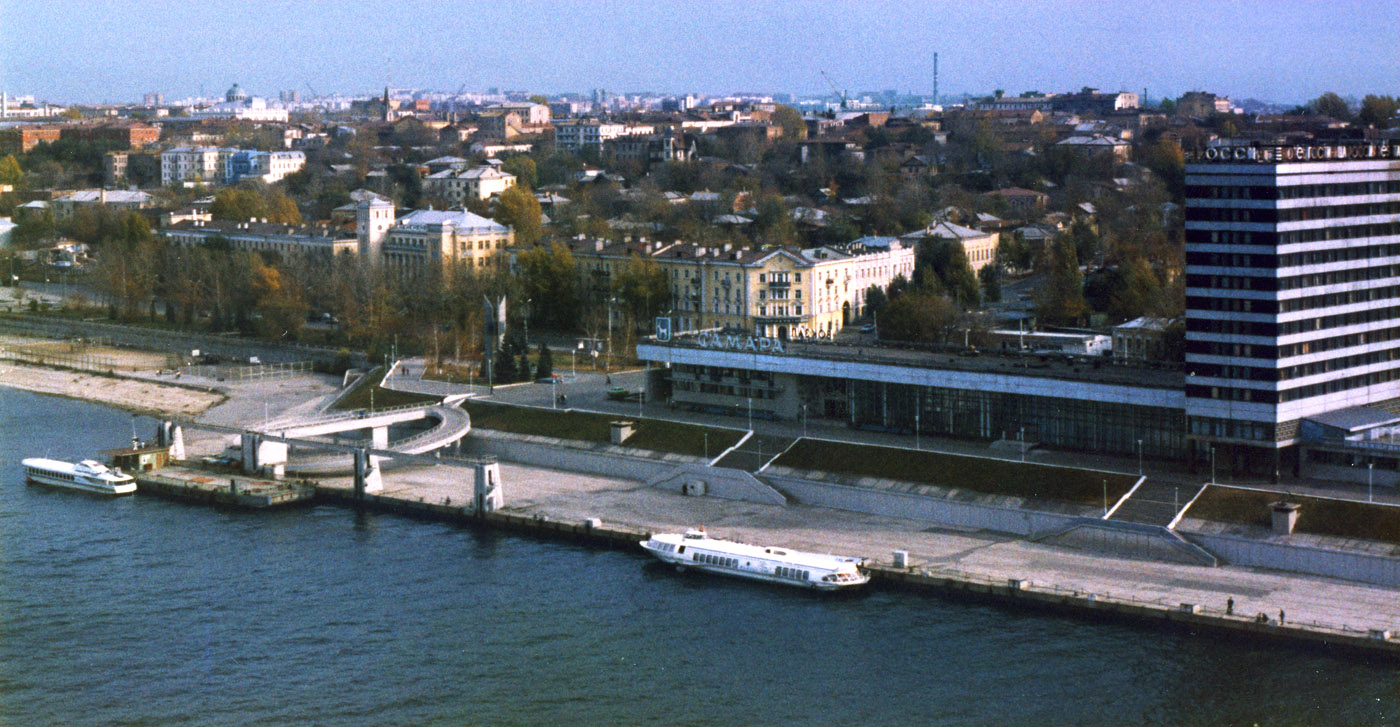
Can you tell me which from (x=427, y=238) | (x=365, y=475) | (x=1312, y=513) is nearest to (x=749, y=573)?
(x=1312, y=513)

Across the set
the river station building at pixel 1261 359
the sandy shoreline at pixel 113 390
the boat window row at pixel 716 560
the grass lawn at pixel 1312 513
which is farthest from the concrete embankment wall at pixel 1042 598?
the sandy shoreline at pixel 113 390

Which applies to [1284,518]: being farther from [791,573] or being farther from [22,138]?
[22,138]

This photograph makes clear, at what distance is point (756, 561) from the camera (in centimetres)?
2869

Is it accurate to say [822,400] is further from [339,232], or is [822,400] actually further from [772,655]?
[339,232]

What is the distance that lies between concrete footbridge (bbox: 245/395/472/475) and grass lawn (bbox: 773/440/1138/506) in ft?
26.3

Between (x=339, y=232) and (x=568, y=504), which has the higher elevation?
(x=339, y=232)

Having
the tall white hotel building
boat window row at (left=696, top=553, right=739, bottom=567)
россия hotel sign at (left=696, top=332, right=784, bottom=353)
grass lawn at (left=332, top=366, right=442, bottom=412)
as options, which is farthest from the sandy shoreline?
the tall white hotel building

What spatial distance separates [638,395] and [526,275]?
1434cm

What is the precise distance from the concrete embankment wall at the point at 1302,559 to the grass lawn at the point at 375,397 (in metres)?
20.4

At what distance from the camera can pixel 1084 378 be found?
109 feet

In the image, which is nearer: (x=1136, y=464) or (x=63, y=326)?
(x=1136, y=464)

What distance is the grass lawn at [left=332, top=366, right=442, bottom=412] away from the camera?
4244 cm

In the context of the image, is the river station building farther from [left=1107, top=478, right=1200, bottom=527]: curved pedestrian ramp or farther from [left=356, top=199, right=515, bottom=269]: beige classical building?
[left=356, top=199, right=515, bottom=269]: beige classical building

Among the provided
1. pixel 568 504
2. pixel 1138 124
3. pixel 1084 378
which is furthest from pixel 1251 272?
pixel 1138 124
